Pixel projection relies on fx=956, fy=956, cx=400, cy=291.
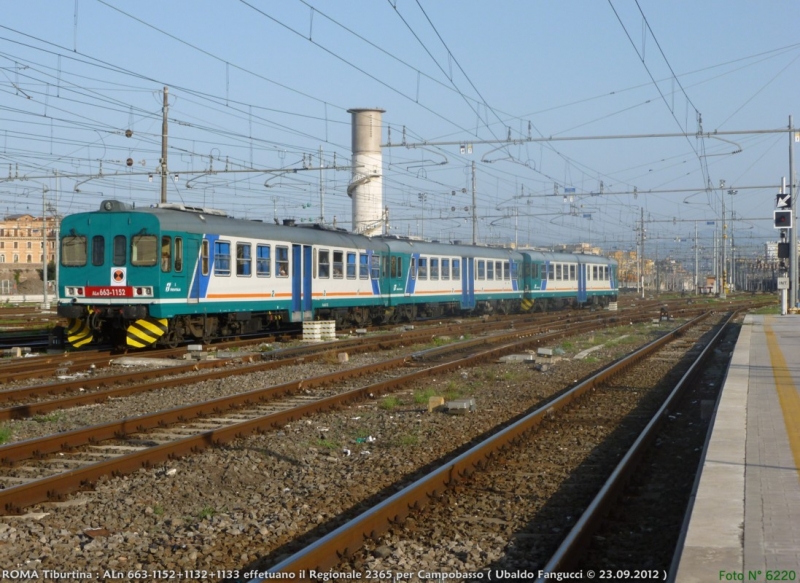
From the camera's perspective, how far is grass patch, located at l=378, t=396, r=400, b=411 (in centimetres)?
1314

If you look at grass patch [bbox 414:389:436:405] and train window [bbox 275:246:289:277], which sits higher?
train window [bbox 275:246:289:277]

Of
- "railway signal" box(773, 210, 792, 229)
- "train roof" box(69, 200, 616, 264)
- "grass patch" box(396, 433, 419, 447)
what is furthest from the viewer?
"railway signal" box(773, 210, 792, 229)

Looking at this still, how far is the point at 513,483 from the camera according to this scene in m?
8.52

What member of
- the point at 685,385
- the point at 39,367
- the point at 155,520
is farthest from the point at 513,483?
the point at 39,367

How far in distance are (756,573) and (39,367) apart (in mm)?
14342

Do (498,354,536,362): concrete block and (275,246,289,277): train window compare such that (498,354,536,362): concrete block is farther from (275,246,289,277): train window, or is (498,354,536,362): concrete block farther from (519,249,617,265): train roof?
(519,249,617,265): train roof

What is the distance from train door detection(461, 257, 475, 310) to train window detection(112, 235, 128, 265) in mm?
19785

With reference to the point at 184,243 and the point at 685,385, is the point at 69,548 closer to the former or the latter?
the point at 685,385

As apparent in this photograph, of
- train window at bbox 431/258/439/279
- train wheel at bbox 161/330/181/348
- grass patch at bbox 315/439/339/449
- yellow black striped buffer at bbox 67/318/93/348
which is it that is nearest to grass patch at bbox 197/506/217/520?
grass patch at bbox 315/439/339/449

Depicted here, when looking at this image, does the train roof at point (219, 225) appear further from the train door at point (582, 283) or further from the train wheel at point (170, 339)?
the train door at point (582, 283)

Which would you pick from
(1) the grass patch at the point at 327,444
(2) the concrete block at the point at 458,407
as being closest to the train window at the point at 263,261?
(2) the concrete block at the point at 458,407

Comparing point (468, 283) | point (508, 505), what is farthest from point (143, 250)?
point (468, 283)

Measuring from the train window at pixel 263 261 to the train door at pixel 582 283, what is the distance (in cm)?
3008

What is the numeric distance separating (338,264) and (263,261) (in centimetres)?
465
